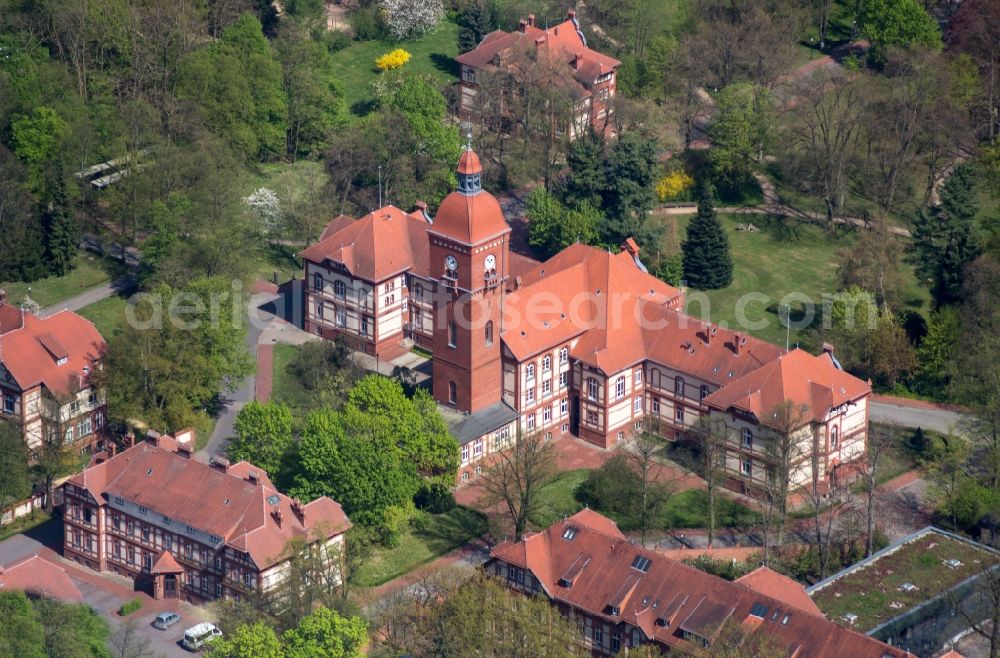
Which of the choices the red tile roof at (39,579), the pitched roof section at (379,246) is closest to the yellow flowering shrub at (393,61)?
the pitched roof section at (379,246)

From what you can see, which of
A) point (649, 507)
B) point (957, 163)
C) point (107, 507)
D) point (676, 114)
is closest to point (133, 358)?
point (107, 507)

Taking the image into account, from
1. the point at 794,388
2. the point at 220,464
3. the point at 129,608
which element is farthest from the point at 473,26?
the point at 129,608

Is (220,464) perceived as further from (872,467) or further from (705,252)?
(705,252)

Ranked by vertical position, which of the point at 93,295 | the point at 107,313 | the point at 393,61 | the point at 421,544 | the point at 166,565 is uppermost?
the point at 393,61

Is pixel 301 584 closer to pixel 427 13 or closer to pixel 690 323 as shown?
pixel 690 323

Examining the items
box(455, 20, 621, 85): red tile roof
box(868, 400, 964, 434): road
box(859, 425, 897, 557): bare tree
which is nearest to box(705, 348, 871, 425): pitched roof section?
box(859, 425, 897, 557): bare tree

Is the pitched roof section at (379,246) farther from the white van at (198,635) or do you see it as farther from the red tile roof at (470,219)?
the white van at (198,635)

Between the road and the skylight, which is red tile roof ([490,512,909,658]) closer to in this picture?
the skylight
